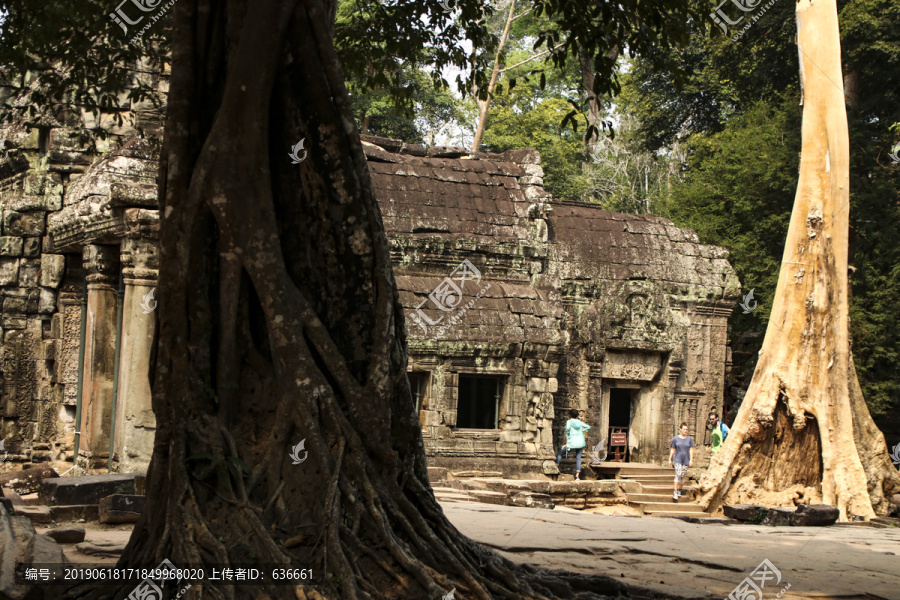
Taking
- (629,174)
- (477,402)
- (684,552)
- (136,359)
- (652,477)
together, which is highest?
(629,174)

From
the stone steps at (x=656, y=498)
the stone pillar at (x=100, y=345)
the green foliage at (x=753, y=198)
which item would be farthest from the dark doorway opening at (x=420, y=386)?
the green foliage at (x=753, y=198)

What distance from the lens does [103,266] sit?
989 cm

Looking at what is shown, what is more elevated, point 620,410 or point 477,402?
point 477,402

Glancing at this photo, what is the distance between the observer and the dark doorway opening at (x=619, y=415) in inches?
631

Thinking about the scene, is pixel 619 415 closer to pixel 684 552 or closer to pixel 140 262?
pixel 684 552

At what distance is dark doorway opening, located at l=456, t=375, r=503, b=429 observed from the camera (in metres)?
14.0

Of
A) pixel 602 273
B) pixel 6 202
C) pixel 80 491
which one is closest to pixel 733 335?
pixel 602 273

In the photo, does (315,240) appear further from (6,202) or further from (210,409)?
(6,202)

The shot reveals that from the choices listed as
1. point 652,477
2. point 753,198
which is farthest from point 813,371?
point 753,198

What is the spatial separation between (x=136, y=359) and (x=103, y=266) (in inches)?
79.2

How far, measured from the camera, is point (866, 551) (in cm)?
727

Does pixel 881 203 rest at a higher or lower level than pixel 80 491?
higher

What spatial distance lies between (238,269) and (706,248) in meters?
13.4

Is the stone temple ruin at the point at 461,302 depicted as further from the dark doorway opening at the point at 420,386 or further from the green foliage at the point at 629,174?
the green foliage at the point at 629,174
